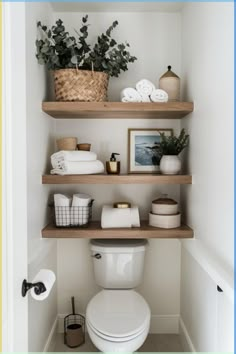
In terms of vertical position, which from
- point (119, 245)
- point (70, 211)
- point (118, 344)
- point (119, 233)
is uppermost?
point (70, 211)

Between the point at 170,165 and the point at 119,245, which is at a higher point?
the point at 170,165

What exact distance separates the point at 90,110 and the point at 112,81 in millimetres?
455

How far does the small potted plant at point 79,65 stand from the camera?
1873 mm

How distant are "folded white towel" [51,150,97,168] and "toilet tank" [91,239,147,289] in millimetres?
569

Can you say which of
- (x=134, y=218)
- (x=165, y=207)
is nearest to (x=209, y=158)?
(x=165, y=207)

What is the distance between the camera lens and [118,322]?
5.94ft

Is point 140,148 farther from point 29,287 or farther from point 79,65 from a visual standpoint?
point 29,287

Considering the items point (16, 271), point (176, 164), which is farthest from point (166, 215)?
point (16, 271)

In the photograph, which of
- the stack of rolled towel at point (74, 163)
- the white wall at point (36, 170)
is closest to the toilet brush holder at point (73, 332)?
the white wall at point (36, 170)

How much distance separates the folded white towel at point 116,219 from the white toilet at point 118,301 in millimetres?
174

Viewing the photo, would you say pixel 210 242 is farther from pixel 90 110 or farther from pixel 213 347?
pixel 90 110

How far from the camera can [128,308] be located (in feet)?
6.31

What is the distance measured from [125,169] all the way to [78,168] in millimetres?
456

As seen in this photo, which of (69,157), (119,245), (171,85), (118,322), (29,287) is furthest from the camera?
(119,245)
